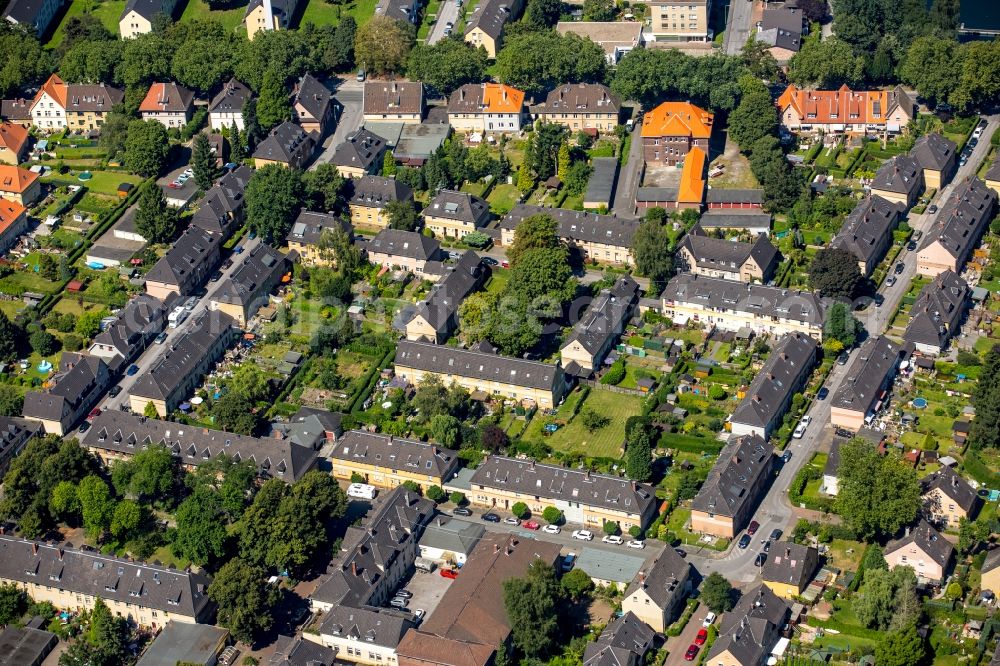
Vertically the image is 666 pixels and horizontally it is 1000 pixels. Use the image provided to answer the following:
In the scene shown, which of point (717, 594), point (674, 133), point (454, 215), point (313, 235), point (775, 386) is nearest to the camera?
point (717, 594)

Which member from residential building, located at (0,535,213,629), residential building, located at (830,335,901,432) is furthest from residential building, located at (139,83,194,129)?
residential building, located at (830,335,901,432)

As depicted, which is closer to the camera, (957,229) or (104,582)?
(104,582)

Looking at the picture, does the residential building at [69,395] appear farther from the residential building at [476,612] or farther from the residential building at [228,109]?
the residential building at [228,109]

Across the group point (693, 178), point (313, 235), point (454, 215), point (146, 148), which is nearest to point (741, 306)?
point (693, 178)

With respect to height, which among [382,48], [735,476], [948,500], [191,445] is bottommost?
[191,445]

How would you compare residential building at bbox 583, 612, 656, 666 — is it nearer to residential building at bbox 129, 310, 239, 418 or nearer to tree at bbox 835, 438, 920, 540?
tree at bbox 835, 438, 920, 540

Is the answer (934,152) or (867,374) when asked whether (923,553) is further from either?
(934,152)
